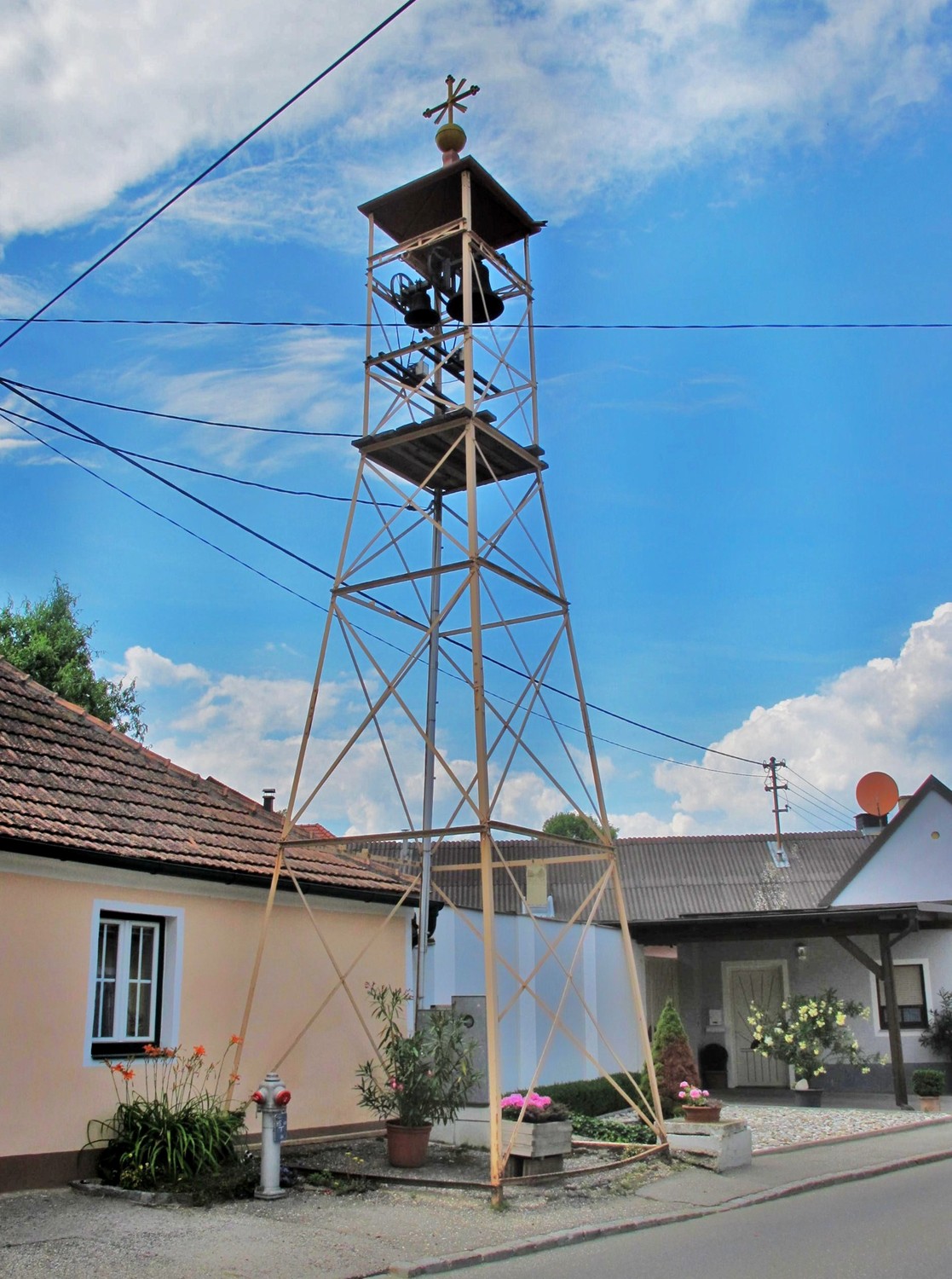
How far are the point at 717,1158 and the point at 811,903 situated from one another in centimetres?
1475

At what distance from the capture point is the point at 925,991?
20.5 metres

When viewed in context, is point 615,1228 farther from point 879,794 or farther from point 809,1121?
point 879,794

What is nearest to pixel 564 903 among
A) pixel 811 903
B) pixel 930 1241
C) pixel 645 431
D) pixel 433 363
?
pixel 811 903

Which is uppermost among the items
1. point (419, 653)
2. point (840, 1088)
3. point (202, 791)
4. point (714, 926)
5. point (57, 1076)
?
point (419, 653)

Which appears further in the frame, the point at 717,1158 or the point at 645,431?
the point at 645,431

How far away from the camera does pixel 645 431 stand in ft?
47.6

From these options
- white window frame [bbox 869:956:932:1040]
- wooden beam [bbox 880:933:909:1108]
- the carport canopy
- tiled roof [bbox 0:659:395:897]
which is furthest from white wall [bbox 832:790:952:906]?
tiled roof [bbox 0:659:395:897]

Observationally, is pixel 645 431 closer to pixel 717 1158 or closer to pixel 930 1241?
pixel 717 1158

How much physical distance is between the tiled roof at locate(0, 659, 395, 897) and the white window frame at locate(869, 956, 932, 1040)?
11173 mm

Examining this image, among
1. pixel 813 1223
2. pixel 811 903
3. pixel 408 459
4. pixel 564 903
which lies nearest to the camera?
pixel 813 1223

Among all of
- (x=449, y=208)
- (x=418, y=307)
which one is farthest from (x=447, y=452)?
(x=449, y=208)

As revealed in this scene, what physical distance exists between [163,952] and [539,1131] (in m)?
3.83

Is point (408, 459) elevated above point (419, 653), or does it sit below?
above

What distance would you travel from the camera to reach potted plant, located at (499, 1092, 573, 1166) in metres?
10.2
